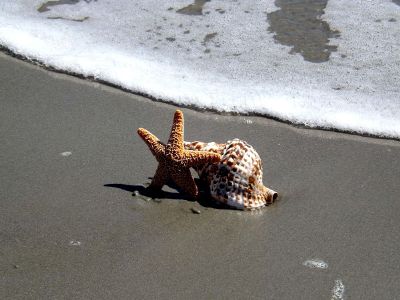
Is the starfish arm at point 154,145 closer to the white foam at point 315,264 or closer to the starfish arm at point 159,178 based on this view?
the starfish arm at point 159,178

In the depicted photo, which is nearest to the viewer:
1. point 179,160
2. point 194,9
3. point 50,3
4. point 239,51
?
point 179,160

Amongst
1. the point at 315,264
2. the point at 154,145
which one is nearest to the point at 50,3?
the point at 154,145

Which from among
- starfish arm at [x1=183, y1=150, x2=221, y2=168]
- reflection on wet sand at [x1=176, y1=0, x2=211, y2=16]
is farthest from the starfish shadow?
reflection on wet sand at [x1=176, y1=0, x2=211, y2=16]

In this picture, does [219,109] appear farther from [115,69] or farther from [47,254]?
[47,254]

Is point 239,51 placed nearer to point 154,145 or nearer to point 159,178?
point 154,145

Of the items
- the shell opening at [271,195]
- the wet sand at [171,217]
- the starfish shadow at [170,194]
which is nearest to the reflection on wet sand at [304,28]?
the wet sand at [171,217]

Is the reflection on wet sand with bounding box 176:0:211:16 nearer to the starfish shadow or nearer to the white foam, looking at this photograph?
the starfish shadow
